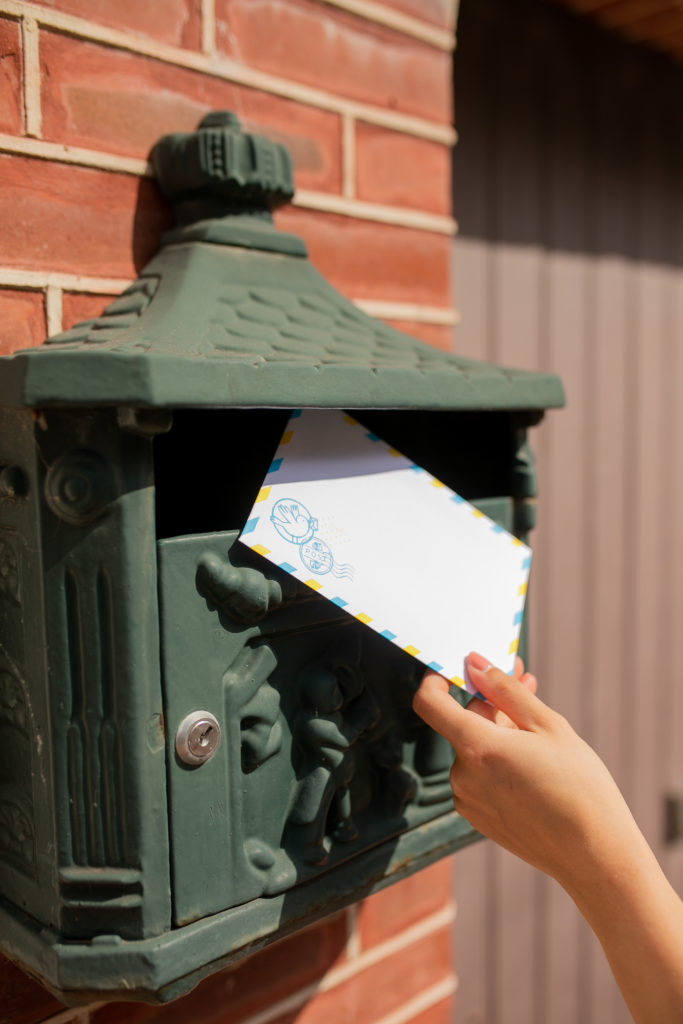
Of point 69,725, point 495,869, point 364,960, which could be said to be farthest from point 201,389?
point 495,869

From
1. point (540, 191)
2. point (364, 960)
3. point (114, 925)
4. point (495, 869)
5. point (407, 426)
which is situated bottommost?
point (495, 869)

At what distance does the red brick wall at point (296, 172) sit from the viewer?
3.05ft

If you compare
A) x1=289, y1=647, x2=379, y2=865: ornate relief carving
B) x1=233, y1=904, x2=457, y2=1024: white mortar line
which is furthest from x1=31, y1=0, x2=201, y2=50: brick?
x1=233, y1=904, x2=457, y2=1024: white mortar line

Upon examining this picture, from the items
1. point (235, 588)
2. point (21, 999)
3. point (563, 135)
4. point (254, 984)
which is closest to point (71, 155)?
point (235, 588)

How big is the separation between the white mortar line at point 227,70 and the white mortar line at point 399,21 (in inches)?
4.6

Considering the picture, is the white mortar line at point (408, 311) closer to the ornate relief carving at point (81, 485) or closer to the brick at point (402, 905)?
the ornate relief carving at point (81, 485)

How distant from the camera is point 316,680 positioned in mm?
845

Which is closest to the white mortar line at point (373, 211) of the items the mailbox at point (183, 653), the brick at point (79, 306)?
the mailbox at point (183, 653)

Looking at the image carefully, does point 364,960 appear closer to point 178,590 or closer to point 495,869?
point 495,869

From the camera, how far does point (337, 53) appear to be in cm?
121

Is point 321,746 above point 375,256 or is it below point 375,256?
below

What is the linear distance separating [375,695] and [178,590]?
285 millimetres

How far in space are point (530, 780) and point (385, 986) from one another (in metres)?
0.78

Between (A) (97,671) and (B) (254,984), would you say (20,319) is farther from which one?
(B) (254,984)
